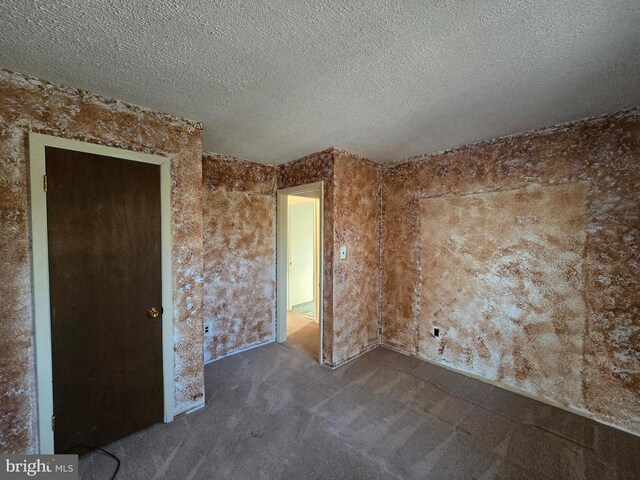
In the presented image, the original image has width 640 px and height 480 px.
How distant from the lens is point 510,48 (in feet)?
4.33

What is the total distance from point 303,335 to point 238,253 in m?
1.57

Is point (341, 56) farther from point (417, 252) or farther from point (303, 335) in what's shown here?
point (303, 335)

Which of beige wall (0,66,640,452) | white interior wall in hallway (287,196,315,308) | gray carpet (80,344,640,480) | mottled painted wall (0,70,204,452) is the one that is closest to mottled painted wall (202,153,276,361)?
beige wall (0,66,640,452)

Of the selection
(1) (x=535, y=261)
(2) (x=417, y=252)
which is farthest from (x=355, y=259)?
(1) (x=535, y=261)

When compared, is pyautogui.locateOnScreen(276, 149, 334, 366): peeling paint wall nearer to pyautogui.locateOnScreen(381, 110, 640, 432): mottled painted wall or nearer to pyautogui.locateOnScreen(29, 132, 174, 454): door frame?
pyautogui.locateOnScreen(381, 110, 640, 432): mottled painted wall

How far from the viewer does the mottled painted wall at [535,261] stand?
2.02 m

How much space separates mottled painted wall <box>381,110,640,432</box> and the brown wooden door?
2.65 m

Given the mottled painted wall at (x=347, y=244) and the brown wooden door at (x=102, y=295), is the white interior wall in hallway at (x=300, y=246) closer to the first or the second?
the mottled painted wall at (x=347, y=244)

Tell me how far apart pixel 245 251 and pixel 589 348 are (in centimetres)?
339

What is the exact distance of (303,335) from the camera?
155 inches

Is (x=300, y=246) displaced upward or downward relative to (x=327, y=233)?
downward

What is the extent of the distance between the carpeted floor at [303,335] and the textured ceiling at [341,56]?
264cm

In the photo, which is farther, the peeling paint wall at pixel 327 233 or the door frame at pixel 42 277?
the peeling paint wall at pixel 327 233

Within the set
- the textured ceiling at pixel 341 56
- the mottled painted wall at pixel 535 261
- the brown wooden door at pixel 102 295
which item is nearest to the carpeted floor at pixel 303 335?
the mottled painted wall at pixel 535 261
